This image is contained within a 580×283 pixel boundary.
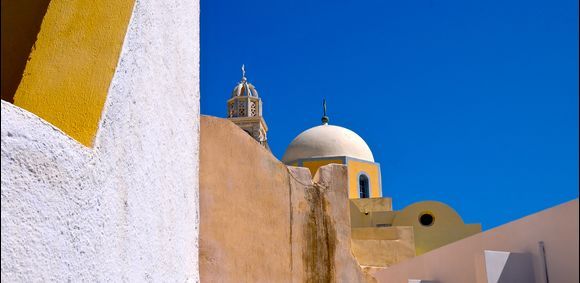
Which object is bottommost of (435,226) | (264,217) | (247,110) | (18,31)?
(264,217)

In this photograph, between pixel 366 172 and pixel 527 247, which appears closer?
pixel 527 247

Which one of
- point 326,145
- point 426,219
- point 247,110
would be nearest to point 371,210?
point 426,219

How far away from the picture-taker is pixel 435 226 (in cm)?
1780

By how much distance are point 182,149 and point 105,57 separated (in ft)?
3.44

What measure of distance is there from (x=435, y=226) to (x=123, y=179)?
1631cm

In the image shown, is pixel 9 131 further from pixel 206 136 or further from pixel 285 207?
pixel 285 207

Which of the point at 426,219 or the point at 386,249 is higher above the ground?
the point at 426,219

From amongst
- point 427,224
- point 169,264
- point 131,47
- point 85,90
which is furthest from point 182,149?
point 427,224

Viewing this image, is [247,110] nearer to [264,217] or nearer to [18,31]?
[264,217]

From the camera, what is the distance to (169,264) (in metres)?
2.93

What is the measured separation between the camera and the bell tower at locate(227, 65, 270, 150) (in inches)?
1085

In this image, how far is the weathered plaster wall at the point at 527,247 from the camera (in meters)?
4.14

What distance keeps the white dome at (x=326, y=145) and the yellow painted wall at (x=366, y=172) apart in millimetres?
313

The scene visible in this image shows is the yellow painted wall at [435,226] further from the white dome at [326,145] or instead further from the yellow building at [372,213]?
the white dome at [326,145]
